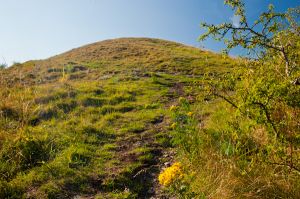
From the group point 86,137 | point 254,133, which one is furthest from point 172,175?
point 86,137

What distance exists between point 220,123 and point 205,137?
1.25 m

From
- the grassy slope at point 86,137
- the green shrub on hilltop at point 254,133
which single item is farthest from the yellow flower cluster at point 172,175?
the grassy slope at point 86,137

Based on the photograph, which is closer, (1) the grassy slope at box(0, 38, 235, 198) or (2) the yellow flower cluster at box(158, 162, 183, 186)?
(2) the yellow flower cluster at box(158, 162, 183, 186)

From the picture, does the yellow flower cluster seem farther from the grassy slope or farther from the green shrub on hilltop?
the grassy slope

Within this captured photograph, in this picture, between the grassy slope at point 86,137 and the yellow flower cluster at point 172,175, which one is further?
the grassy slope at point 86,137

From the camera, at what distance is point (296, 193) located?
4.70 meters

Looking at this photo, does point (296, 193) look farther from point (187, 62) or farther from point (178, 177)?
point (187, 62)

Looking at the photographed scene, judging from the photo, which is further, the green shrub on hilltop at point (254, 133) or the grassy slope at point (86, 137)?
the grassy slope at point (86, 137)

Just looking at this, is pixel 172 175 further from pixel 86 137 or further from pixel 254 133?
pixel 86 137

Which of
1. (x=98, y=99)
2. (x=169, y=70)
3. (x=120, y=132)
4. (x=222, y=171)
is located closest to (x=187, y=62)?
(x=169, y=70)

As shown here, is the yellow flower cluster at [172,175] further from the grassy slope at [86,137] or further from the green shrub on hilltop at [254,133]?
the grassy slope at [86,137]

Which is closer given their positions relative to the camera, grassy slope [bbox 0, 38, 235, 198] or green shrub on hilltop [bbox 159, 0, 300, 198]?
green shrub on hilltop [bbox 159, 0, 300, 198]

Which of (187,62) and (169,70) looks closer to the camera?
(169,70)

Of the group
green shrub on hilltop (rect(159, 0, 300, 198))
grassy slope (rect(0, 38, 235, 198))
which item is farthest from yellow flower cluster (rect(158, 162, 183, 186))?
grassy slope (rect(0, 38, 235, 198))
